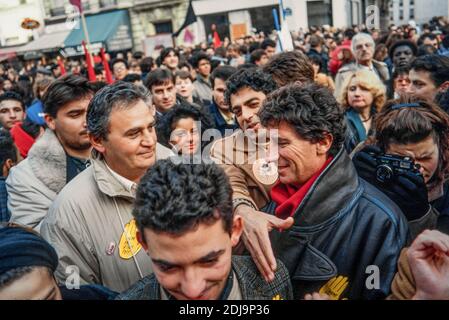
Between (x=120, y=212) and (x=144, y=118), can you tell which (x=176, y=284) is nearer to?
(x=120, y=212)

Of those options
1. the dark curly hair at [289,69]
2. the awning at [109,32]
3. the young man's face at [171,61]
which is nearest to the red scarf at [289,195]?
the dark curly hair at [289,69]

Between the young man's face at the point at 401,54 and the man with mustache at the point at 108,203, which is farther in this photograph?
the young man's face at the point at 401,54

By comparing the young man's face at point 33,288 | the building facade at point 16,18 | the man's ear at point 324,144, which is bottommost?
the young man's face at point 33,288

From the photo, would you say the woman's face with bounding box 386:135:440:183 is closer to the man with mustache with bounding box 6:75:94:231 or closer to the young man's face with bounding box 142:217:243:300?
the young man's face with bounding box 142:217:243:300

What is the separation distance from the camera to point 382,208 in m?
1.35

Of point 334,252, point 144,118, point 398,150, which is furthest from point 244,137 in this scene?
point 334,252

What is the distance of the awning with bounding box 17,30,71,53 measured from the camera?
1766 centimetres

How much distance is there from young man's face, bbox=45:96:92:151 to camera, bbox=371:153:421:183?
1524 millimetres

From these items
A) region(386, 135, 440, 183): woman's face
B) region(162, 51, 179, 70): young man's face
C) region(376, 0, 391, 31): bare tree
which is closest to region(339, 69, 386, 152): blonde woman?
region(386, 135, 440, 183): woman's face

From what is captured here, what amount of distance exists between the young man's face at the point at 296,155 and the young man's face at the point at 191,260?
1.52 feet

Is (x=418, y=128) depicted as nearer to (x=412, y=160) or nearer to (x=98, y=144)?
(x=412, y=160)

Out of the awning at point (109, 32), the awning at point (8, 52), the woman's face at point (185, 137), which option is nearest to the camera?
the woman's face at point (185, 137)

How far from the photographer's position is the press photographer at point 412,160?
59.7 inches

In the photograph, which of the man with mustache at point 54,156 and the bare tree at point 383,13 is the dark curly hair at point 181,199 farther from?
the bare tree at point 383,13
